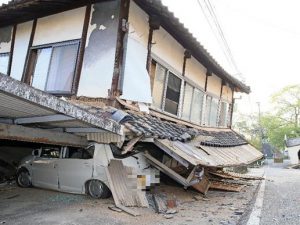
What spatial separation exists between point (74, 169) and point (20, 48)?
4327 mm

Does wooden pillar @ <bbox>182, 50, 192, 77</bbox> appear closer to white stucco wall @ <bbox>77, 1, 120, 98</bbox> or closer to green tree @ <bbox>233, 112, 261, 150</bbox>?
white stucco wall @ <bbox>77, 1, 120, 98</bbox>

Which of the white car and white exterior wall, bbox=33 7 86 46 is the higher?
white exterior wall, bbox=33 7 86 46

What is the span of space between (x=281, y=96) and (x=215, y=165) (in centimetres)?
5109

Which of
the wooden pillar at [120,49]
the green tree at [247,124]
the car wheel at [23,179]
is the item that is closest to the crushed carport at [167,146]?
the wooden pillar at [120,49]

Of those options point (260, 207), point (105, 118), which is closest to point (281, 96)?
point (260, 207)

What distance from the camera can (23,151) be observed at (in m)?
11.6

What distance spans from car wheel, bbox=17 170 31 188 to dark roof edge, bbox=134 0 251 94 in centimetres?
626

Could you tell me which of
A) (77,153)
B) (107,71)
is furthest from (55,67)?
(77,153)

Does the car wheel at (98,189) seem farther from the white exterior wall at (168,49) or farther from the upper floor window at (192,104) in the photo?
the upper floor window at (192,104)

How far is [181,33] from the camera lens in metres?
9.67

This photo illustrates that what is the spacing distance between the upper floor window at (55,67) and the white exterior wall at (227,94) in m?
10.3

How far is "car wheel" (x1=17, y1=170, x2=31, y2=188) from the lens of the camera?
10.0 m

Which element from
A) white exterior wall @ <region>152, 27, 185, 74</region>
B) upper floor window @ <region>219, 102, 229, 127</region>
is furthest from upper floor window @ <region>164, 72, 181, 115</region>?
upper floor window @ <region>219, 102, 229, 127</region>

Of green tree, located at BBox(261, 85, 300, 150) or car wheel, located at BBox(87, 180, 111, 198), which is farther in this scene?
green tree, located at BBox(261, 85, 300, 150)
